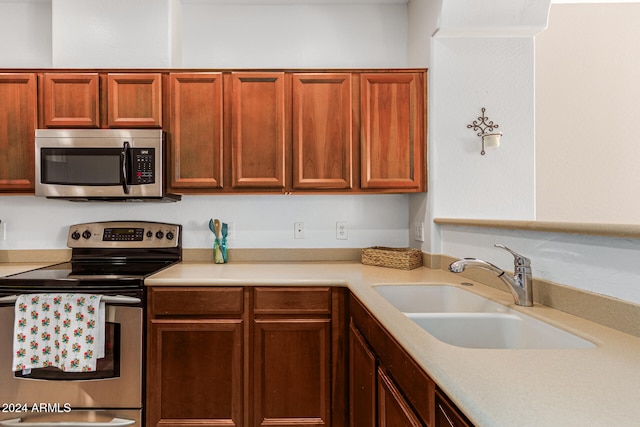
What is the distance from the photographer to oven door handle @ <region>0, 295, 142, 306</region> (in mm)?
1936

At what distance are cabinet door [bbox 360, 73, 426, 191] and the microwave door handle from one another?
1.34 metres

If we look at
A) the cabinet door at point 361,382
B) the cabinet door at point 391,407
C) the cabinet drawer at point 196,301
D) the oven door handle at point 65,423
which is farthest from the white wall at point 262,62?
the cabinet door at point 391,407

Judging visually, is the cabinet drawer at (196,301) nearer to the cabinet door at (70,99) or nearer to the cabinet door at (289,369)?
the cabinet door at (289,369)

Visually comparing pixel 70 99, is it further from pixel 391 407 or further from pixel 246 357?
pixel 391 407

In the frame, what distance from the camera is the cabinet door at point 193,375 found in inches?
79.9

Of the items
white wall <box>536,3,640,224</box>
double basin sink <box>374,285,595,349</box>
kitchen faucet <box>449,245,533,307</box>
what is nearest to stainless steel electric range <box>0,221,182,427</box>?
double basin sink <box>374,285,595,349</box>

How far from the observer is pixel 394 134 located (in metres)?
2.39

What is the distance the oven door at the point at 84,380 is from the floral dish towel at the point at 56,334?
81 millimetres

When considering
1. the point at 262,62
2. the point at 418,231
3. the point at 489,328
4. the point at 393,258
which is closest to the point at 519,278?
the point at 489,328

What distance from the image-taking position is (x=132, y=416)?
6.54ft

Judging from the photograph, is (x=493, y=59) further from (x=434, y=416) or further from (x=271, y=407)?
(x=271, y=407)

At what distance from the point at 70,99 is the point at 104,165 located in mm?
443

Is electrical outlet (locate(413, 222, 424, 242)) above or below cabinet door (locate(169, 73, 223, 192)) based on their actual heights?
below

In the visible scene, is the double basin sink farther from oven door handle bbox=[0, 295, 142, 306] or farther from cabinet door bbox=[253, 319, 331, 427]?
oven door handle bbox=[0, 295, 142, 306]
